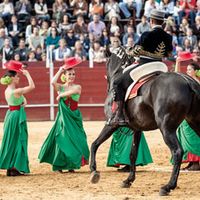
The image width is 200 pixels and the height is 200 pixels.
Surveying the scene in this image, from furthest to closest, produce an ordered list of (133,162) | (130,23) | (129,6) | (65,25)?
1. (129,6)
2. (130,23)
3. (65,25)
4. (133,162)

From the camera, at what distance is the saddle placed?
31.3ft

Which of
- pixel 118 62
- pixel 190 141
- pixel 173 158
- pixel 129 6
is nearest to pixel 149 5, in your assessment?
pixel 129 6

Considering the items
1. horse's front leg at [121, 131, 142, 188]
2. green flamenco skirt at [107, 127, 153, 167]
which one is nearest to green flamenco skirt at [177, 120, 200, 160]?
green flamenco skirt at [107, 127, 153, 167]

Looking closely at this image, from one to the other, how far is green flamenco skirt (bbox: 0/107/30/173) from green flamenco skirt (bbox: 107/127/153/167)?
1.15 metres

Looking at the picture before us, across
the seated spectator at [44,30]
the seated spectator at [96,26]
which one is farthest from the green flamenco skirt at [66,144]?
the seated spectator at [96,26]

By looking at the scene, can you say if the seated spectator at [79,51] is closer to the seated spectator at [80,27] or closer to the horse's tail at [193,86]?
the seated spectator at [80,27]

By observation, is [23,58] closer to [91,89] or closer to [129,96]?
[91,89]

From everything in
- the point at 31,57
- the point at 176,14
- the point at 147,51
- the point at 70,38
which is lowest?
the point at 31,57

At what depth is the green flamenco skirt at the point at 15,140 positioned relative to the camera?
433 inches

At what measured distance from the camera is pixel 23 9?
73.3 feet

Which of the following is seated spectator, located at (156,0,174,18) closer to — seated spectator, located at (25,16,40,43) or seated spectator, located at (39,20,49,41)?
seated spectator, located at (39,20,49,41)

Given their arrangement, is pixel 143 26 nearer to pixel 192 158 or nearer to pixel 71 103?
pixel 71 103

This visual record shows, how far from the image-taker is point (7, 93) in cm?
1104

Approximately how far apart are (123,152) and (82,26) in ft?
34.6
